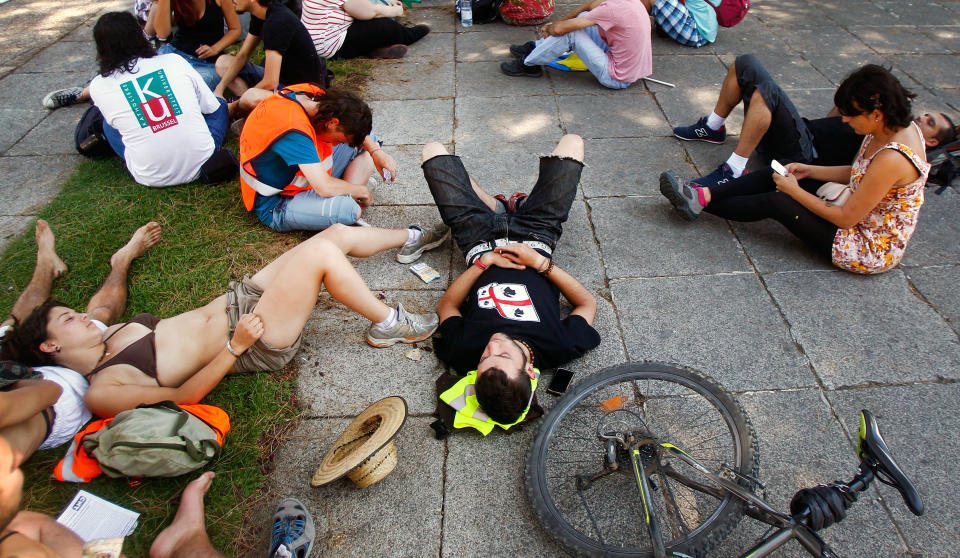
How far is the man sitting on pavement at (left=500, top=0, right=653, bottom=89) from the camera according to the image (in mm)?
5195

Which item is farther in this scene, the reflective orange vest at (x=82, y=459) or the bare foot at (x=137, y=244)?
the bare foot at (x=137, y=244)

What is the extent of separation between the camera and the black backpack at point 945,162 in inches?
143

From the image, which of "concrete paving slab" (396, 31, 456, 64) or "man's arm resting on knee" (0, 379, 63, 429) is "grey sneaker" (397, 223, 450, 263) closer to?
"man's arm resting on knee" (0, 379, 63, 429)

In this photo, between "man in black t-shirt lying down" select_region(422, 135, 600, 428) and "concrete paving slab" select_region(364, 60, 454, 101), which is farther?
"concrete paving slab" select_region(364, 60, 454, 101)

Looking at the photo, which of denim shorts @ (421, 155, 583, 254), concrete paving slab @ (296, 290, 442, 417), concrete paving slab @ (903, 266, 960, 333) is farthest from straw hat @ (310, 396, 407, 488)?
concrete paving slab @ (903, 266, 960, 333)

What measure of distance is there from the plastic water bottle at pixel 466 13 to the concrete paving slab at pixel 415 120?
76.3 inches

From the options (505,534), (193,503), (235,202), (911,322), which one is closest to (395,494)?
(505,534)

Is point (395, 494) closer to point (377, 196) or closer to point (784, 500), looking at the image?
point (784, 500)

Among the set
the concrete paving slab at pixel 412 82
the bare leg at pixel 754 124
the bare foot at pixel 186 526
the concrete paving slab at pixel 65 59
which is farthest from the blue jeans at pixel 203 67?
the bare leg at pixel 754 124

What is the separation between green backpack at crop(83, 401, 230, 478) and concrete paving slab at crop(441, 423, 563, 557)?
1.13 metres

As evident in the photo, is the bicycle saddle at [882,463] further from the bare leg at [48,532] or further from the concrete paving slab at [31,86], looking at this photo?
the concrete paving slab at [31,86]

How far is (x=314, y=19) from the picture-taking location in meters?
5.77

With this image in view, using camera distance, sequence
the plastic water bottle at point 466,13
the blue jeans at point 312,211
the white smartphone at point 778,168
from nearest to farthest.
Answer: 1. the white smartphone at point 778,168
2. the blue jeans at point 312,211
3. the plastic water bottle at point 466,13

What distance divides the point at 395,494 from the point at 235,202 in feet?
9.12
